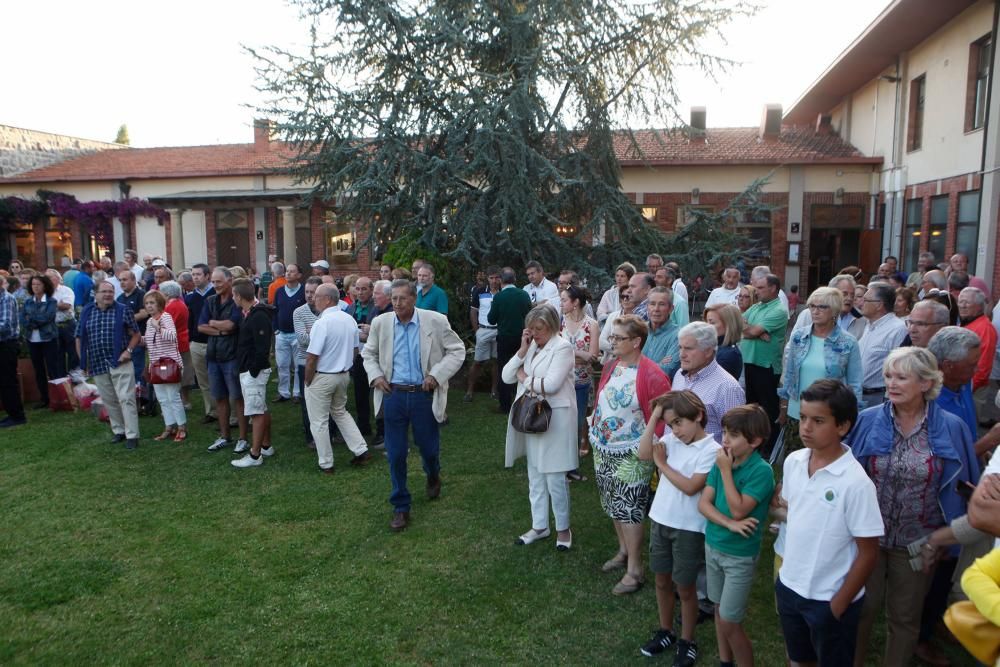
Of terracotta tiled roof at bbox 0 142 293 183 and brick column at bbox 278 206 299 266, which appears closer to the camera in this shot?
brick column at bbox 278 206 299 266

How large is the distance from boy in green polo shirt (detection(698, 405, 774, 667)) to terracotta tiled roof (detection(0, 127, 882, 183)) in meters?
15.7

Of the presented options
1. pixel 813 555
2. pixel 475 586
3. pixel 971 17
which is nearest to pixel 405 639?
pixel 475 586

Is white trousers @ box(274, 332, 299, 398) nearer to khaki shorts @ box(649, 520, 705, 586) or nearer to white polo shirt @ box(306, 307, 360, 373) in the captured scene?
white polo shirt @ box(306, 307, 360, 373)

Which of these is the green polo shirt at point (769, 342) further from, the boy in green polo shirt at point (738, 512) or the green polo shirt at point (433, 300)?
the green polo shirt at point (433, 300)

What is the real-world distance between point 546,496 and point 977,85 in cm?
1424

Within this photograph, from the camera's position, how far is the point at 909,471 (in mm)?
3119

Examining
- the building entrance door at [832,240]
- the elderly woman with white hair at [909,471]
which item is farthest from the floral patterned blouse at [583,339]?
the building entrance door at [832,240]

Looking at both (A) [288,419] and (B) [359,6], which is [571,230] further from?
(A) [288,419]

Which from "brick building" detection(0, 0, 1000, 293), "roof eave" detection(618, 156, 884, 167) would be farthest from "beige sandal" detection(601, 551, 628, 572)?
"roof eave" detection(618, 156, 884, 167)

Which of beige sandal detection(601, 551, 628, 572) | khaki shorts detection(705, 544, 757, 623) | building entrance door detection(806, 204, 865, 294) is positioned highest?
building entrance door detection(806, 204, 865, 294)

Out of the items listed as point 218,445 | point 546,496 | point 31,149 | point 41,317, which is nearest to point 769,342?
point 546,496

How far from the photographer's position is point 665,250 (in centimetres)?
1346

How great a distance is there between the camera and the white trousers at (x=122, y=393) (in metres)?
7.76

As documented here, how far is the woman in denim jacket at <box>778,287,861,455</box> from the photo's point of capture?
465 centimetres
